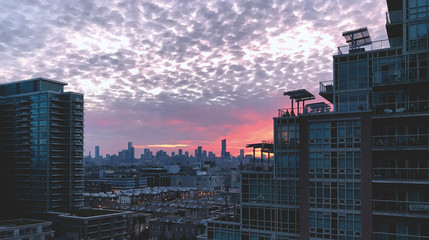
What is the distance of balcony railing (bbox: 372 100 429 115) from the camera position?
3900cm

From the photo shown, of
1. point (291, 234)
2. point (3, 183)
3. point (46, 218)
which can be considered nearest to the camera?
point (291, 234)

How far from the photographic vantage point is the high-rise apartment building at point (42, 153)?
127 m

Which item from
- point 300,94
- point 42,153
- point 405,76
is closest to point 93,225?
point 42,153

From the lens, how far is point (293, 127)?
49219 mm

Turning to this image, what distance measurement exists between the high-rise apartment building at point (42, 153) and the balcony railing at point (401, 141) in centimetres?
11416

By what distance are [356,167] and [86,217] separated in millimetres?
87615

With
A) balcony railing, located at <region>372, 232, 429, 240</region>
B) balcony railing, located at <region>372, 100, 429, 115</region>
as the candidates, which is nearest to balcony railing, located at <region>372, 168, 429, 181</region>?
balcony railing, located at <region>372, 232, 429, 240</region>

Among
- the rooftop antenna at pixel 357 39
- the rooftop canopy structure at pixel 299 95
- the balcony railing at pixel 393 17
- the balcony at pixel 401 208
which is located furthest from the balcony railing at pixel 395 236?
the balcony railing at pixel 393 17

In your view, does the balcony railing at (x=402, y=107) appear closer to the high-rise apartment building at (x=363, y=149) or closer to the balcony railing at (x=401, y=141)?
the high-rise apartment building at (x=363, y=149)

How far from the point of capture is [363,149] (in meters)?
42.1

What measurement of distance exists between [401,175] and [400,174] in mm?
158

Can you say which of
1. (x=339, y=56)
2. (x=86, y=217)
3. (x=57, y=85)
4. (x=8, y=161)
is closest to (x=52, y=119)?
(x=57, y=85)

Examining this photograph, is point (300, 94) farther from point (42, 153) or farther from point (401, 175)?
point (42, 153)

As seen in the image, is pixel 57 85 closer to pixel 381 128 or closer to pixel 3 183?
pixel 3 183
